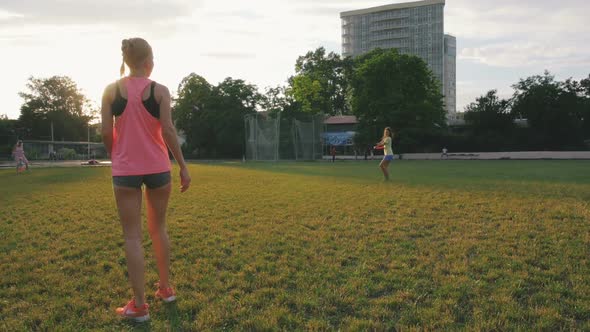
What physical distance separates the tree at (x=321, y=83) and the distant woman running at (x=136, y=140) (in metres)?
62.9

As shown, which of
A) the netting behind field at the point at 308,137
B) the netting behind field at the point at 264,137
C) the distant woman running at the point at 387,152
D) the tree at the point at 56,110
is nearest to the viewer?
the distant woman running at the point at 387,152

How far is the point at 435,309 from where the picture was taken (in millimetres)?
3438

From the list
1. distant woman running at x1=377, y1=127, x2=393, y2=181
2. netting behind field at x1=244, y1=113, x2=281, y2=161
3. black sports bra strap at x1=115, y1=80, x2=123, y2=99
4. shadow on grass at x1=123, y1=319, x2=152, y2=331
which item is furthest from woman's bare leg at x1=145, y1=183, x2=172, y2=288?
netting behind field at x1=244, y1=113, x2=281, y2=161

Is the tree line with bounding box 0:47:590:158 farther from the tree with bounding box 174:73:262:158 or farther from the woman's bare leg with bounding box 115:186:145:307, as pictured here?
the woman's bare leg with bounding box 115:186:145:307

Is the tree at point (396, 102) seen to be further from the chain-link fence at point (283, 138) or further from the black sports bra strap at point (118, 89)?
the black sports bra strap at point (118, 89)

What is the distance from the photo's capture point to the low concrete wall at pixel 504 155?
39.6 meters

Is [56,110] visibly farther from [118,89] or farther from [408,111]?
[118,89]

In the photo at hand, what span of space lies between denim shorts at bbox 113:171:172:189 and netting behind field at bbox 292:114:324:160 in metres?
39.3

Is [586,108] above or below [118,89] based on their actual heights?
above

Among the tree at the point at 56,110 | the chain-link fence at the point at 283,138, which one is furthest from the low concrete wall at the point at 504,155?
the tree at the point at 56,110

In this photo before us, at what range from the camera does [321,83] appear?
7106 cm

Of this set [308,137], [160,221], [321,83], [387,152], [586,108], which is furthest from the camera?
[321,83]

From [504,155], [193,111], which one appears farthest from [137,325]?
[193,111]

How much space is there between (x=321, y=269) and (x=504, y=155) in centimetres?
4317
